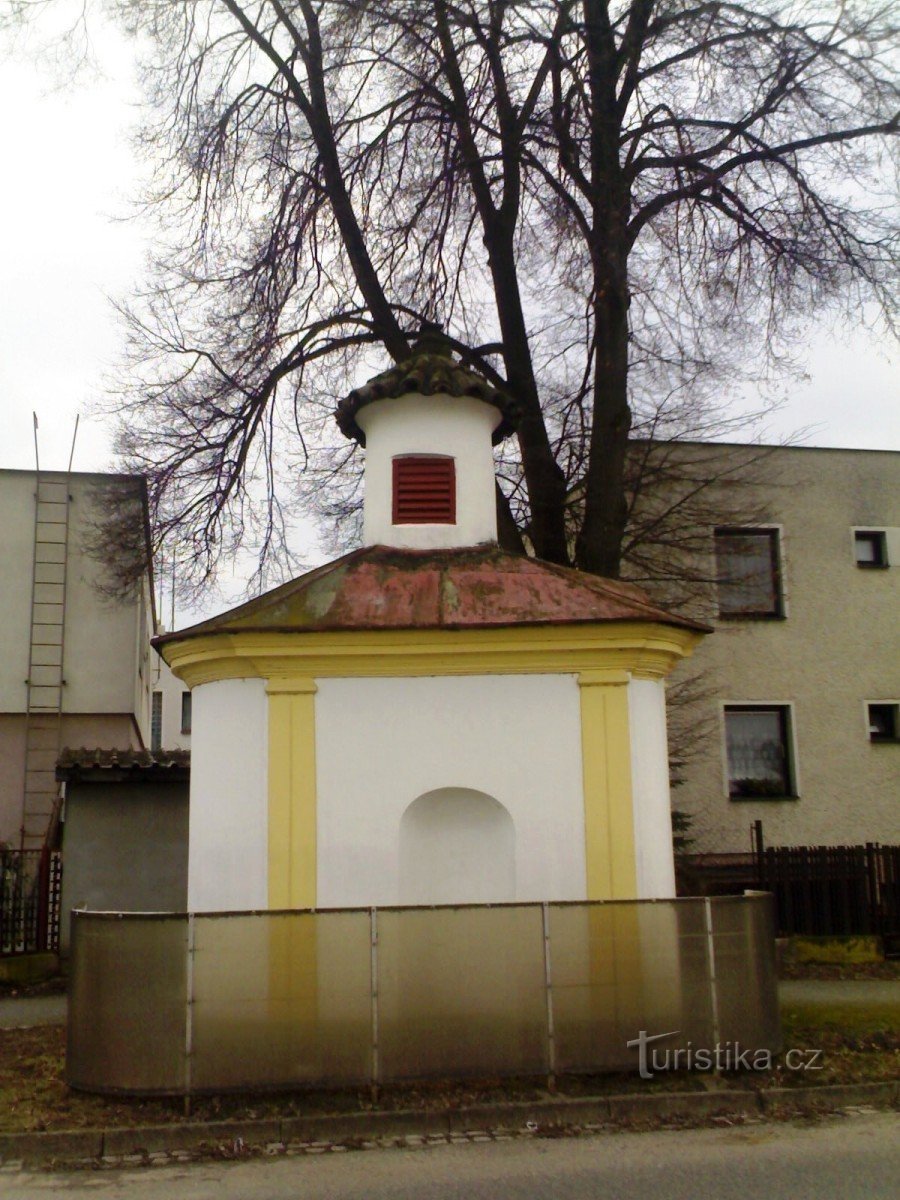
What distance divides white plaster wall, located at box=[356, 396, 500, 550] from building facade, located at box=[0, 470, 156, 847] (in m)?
9.16

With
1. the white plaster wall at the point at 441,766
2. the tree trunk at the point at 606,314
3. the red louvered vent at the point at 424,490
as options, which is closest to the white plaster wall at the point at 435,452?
the red louvered vent at the point at 424,490

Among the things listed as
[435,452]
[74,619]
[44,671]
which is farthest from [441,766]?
[74,619]

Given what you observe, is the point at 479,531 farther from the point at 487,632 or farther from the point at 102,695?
the point at 102,695

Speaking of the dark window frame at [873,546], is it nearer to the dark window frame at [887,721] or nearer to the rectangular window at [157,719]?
the dark window frame at [887,721]

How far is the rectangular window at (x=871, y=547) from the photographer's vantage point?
19109 millimetres

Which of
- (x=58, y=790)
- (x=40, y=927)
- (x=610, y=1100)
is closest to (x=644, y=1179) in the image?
(x=610, y=1100)

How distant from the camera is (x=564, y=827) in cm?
915

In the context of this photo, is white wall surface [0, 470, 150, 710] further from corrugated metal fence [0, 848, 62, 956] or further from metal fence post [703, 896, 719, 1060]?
metal fence post [703, 896, 719, 1060]

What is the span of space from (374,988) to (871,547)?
13806 millimetres

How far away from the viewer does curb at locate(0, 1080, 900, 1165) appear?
7168 millimetres

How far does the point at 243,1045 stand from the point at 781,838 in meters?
11.9

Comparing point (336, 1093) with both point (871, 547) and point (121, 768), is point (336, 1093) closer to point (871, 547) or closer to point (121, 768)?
point (121, 768)

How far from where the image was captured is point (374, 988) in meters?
8.00

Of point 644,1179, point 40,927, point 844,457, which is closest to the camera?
point 644,1179
